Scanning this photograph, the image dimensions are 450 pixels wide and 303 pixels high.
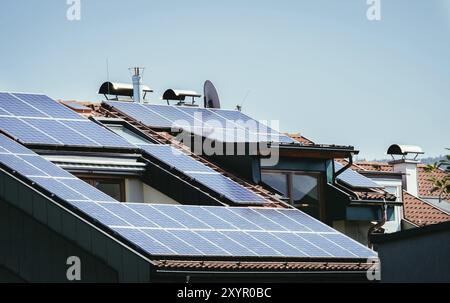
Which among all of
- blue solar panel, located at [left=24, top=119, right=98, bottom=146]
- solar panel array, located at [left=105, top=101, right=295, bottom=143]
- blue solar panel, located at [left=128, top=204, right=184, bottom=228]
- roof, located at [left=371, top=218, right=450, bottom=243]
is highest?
blue solar panel, located at [left=24, top=119, right=98, bottom=146]

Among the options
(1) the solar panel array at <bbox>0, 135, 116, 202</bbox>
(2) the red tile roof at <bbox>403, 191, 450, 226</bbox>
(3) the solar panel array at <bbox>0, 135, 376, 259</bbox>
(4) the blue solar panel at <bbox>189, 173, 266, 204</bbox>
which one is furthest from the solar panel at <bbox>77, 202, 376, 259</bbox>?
(2) the red tile roof at <bbox>403, 191, 450, 226</bbox>

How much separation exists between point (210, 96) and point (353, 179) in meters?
7.17

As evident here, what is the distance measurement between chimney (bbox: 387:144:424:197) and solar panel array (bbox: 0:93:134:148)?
18.2 m

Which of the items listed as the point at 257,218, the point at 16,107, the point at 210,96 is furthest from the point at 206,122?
the point at 257,218

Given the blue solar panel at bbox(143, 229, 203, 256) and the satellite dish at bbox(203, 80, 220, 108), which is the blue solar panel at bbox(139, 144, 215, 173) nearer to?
the blue solar panel at bbox(143, 229, 203, 256)

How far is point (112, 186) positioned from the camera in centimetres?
3850

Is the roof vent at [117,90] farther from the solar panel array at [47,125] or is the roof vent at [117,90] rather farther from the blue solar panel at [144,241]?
the blue solar panel at [144,241]

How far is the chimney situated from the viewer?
55.8 m

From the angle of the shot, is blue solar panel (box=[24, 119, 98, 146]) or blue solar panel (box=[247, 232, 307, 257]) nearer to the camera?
blue solar panel (box=[247, 232, 307, 257])

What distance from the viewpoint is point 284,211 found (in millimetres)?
38000

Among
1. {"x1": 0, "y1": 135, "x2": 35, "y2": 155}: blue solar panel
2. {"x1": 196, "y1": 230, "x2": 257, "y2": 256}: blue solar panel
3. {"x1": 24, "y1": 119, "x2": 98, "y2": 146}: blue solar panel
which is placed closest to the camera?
{"x1": 196, "y1": 230, "x2": 257, "y2": 256}: blue solar panel

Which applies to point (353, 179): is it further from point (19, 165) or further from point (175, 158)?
point (19, 165)
